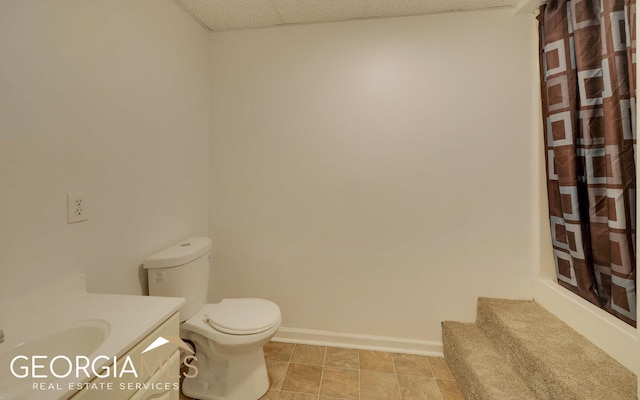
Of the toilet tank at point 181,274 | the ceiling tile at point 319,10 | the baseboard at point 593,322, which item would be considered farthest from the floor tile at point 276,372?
the ceiling tile at point 319,10

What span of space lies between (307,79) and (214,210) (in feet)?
3.78

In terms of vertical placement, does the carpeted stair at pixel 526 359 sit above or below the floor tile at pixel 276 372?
above

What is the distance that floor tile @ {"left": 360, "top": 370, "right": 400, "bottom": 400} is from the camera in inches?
62.7

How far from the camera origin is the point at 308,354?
6.43 feet

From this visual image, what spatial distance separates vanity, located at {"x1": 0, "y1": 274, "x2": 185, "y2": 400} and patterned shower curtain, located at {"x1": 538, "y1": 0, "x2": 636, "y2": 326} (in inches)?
73.4

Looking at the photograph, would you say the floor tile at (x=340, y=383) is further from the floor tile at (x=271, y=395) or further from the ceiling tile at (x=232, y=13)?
the ceiling tile at (x=232, y=13)

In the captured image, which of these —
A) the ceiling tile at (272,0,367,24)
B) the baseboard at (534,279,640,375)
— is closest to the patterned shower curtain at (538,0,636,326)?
the baseboard at (534,279,640,375)

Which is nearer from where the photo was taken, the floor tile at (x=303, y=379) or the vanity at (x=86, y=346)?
the vanity at (x=86, y=346)

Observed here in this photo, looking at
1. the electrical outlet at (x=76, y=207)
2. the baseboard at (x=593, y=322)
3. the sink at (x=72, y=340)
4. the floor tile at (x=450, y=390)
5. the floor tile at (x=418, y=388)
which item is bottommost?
the floor tile at (x=450, y=390)

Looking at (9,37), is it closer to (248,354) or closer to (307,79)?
(307,79)

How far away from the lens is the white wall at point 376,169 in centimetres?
186

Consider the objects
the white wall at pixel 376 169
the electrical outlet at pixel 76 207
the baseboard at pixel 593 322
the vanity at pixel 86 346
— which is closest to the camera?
the vanity at pixel 86 346

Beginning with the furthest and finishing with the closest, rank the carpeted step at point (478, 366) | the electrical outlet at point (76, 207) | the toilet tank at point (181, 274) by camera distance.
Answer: the toilet tank at point (181, 274) → the carpeted step at point (478, 366) → the electrical outlet at point (76, 207)

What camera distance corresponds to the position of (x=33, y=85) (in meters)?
0.99
